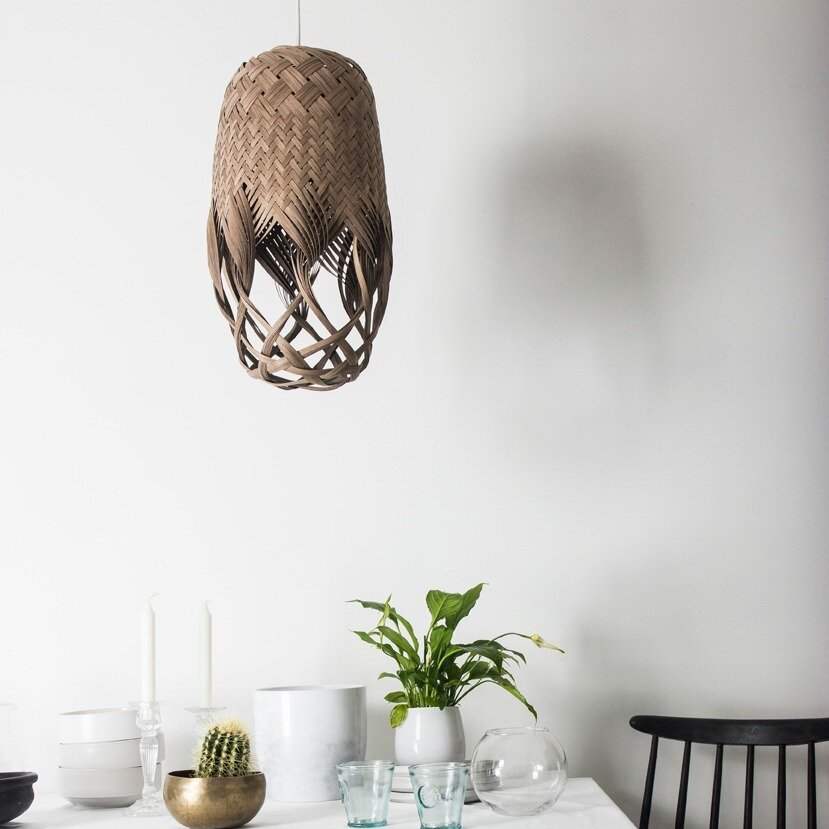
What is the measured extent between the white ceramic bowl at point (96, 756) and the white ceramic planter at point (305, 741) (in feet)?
0.63

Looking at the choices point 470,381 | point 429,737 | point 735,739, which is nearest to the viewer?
point 429,737

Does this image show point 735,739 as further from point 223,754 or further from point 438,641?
point 223,754

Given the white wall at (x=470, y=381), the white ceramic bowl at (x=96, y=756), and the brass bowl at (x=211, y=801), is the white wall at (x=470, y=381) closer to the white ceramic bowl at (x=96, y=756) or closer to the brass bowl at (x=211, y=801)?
the white ceramic bowl at (x=96, y=756)

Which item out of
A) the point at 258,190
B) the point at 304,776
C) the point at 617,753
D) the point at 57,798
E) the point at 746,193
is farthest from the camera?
the point at 746,193

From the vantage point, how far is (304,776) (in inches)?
48.4

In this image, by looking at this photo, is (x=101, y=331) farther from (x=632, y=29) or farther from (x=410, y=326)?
(x=632, y=29)

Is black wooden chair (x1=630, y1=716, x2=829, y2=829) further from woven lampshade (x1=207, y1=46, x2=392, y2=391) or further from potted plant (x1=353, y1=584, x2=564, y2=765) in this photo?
woven lampshade (x1=207, y1=46, x2=392, y2=391)

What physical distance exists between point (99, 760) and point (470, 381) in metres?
0.80

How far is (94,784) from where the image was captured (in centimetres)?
126

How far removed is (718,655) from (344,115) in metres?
1.02

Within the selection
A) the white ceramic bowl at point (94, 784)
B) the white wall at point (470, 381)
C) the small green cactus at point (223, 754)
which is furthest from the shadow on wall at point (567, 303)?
the white ceramic bowl at point (94, 784)

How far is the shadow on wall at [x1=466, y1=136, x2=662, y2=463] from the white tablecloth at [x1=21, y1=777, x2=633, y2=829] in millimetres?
562

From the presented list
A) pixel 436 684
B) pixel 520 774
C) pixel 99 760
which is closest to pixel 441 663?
pixel 436 684

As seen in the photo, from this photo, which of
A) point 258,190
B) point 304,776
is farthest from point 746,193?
point 304,776
